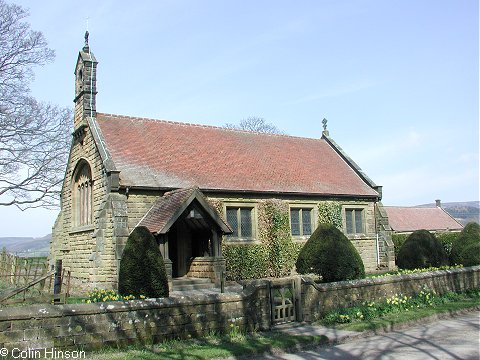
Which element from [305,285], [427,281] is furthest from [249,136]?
[305,285]

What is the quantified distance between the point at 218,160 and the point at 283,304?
13.4 metres

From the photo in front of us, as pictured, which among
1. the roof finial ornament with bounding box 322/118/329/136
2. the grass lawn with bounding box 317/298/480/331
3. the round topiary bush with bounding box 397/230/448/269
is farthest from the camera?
the roof finial ornament with bounding box 322/118/329/136

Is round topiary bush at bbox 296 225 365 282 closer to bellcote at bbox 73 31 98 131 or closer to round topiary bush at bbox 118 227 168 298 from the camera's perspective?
round topiary bush at bbox 118 227 168 298

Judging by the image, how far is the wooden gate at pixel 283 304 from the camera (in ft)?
40.2

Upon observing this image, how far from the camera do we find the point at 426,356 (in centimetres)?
923

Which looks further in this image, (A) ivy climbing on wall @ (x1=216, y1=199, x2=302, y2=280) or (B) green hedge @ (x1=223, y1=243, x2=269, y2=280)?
(A) ivy climbing on wall @ (x1=216, y1=199, x2=302, y2=280)

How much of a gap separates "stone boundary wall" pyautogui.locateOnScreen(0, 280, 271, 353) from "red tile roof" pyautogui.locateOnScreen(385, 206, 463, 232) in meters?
49.7

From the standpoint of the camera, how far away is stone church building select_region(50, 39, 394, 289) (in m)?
19.8

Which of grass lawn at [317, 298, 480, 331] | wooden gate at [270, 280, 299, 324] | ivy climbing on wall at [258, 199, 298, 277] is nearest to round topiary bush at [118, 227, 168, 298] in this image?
wooden gate at [270, 280, 299, 324]

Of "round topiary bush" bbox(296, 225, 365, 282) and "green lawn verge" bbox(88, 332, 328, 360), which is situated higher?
"round topiary bush" bbox(296, 225, 365, 282)

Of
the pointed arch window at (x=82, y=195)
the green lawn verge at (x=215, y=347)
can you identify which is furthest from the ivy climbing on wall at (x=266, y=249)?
the green lawn verge at (x=215, y=347)

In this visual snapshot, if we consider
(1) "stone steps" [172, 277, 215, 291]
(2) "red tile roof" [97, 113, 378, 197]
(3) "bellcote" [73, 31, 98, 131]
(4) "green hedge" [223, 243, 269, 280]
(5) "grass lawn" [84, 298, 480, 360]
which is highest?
(3) "bellcote" [73, 31, 98, 131]

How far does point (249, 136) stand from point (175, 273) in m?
11.2

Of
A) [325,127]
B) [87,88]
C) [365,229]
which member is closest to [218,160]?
[87,88]
